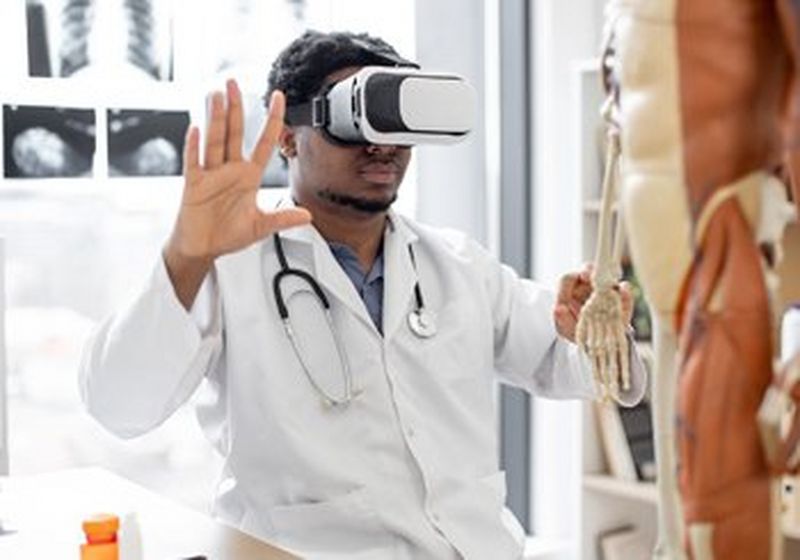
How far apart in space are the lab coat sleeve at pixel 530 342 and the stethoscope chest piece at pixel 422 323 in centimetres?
→ 16

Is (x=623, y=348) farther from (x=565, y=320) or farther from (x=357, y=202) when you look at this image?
(x=357, y=202)

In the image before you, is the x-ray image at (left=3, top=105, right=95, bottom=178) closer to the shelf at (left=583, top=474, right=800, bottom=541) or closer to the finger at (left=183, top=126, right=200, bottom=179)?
the finger at (left=183, top=126, right=200, bottom=179)

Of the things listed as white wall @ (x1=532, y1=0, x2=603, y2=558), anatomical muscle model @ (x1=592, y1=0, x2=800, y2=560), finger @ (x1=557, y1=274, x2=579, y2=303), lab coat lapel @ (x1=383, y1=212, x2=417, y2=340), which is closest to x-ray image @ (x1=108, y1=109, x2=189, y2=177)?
lab coat lapel @ (x1=383, y1=212, x2=417, y2=340)

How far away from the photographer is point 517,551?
167 centimetres

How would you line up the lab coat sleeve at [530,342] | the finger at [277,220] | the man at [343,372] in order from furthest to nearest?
the lab coat sleeve at [530,342], the man at [343,372], the finger at [277,220]

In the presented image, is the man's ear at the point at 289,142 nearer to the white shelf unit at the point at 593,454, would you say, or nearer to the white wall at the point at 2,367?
the white wall at the point at 2,367

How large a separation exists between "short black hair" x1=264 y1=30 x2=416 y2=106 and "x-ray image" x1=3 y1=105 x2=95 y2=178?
60 centimetres

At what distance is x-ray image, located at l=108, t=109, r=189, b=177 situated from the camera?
216 centimetres

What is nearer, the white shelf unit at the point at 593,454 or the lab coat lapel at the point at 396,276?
the lab coat lapel at the point at 396,276

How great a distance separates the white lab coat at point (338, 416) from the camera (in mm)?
1523

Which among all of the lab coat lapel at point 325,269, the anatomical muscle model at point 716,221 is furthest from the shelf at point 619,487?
the anatomical muscle model at point 716,221

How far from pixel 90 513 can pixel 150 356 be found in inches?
9.8

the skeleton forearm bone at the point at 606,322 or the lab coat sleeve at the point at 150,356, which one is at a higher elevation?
the skeleton forearm bone at the point at 606,322

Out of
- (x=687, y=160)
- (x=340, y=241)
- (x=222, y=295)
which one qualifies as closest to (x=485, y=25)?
(x=340, y=241)
